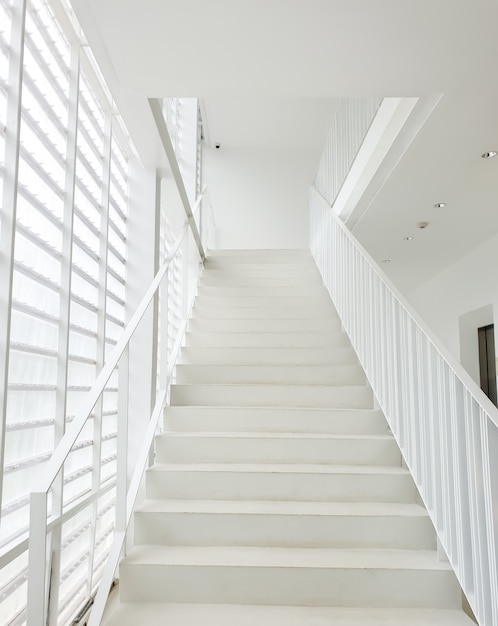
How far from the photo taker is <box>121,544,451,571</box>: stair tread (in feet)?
7.82

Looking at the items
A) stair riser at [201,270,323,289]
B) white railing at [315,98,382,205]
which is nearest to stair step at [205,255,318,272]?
stair riser at [201,270,323,289]

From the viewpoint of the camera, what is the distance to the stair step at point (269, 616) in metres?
2.18

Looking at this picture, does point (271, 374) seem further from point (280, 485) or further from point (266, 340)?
point (280, 485)

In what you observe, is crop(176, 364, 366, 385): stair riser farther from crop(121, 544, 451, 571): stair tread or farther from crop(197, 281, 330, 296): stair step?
crop(121, 544, 451, 571): stair tread

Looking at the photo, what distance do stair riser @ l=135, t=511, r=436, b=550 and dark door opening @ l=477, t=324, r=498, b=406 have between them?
3.90 meters

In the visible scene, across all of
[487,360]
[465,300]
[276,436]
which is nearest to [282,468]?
[276,436]

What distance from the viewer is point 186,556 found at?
2.47 metres

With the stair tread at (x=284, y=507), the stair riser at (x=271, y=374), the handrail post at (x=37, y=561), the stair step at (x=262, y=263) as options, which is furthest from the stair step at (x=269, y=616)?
the stair step at (x=262, y=263)

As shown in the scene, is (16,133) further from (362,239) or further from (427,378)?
→ (362,239)

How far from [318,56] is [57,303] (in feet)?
5.08

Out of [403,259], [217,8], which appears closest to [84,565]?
[217,8]

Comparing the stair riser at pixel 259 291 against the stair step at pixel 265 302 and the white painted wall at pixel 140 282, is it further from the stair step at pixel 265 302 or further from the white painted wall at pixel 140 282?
the white painted wall at pixel 140 282

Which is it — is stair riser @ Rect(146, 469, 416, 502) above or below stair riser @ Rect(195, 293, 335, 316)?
below

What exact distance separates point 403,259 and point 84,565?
4787 mm
